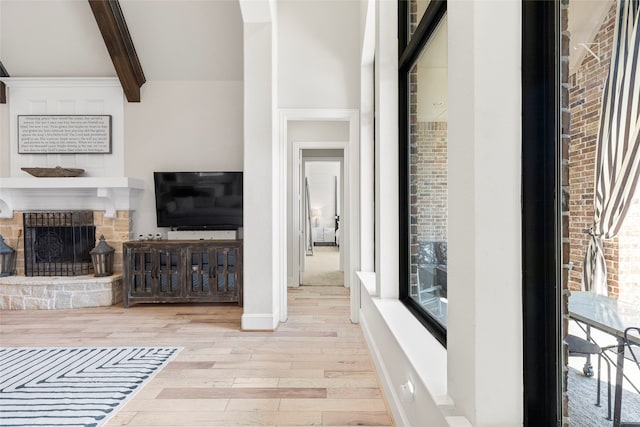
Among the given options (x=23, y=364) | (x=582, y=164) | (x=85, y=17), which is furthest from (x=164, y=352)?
(x=85, y=17)

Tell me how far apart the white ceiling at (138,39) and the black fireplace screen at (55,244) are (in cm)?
179

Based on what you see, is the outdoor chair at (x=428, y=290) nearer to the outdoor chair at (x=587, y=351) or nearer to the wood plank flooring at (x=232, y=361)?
the wood plank flooring at (x=232, y=361)

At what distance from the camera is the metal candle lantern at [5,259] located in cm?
450

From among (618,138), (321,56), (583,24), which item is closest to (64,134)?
(321,56)

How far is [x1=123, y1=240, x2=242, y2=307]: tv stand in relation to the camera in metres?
4.28

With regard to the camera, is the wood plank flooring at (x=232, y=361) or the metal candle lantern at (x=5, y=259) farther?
the metal candle lantern at (x=5, y=259)

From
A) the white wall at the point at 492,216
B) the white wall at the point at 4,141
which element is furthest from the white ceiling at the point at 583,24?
the white wall at the point at 4,141

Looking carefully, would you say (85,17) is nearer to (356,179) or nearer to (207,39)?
(207,39)

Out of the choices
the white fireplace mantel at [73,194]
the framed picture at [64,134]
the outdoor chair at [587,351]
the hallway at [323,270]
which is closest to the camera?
the outdoor chair at [587,351]

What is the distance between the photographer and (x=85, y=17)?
165 inches

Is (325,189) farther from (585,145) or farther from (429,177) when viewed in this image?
(585,145)

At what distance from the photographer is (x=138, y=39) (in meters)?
4.32

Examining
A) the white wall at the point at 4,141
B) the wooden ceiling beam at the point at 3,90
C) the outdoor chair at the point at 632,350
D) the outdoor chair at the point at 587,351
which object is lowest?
the outdoor chair at the point at 587,351

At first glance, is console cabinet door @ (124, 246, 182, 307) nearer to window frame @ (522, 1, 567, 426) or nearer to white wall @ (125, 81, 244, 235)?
white wall @ (125, 81, 244, 235)
